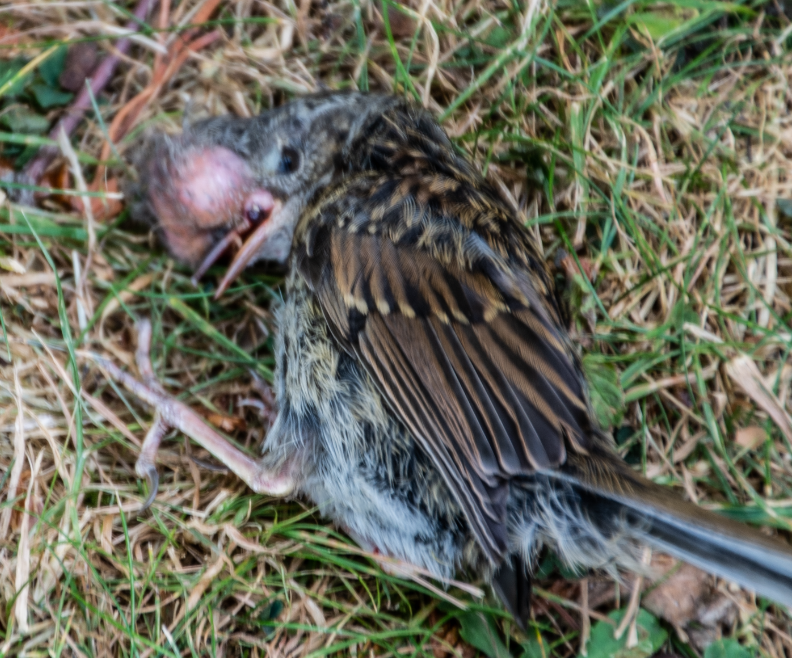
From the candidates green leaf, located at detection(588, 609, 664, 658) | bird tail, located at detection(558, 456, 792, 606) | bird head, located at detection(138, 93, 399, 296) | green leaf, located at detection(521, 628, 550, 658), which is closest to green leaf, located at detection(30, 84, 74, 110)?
bird head, located at detection(138, 93, 399, 296)

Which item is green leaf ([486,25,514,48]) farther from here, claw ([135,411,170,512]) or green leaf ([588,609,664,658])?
green leaf ([588,609,664,658])

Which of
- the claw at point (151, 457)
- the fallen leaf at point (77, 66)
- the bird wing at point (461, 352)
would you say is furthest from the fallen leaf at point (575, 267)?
the fallen leaf at point (77, 66)

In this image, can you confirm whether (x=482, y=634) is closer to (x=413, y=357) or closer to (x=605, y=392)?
(x=605, y=392)

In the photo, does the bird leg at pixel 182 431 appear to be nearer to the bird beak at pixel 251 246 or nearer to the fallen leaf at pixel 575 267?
the bird beak at pixel 251 246

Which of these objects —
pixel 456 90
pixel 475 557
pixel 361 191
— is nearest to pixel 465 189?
pixel 361 191

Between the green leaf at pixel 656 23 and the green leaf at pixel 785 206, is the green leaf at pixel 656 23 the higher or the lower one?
the higher one

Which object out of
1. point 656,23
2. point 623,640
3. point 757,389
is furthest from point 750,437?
point 656,23
